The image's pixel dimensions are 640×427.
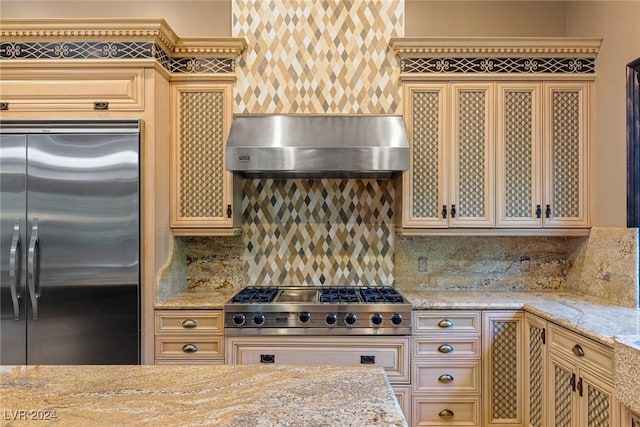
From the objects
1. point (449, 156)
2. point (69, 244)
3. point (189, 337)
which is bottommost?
point (189, 337)

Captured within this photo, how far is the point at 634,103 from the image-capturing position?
2553 mm

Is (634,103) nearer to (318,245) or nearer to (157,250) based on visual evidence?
(318,245)

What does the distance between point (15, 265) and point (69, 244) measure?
13.5 inches

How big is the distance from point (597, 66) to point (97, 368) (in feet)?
11.6

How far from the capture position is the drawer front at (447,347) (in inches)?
104

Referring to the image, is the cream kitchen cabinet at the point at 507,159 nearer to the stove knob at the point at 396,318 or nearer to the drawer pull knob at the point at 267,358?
the stove knob at the point at 396,318

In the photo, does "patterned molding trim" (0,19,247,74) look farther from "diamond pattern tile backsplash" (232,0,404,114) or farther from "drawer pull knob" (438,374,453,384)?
"drawer pull knob" (438,374,453,384)

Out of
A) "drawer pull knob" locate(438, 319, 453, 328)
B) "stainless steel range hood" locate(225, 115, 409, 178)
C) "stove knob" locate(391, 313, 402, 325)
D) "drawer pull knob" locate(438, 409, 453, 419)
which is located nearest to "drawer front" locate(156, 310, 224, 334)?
"stainless steel range hood" locate(225, 115, 409, 178)

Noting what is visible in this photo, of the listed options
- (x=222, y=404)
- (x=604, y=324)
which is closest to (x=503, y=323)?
(x=604, y=324)

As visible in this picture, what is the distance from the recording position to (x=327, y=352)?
2613mm

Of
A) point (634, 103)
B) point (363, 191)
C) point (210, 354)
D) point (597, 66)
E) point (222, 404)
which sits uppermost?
point (597, 66)

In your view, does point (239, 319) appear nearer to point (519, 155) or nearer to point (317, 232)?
point (317, 232)

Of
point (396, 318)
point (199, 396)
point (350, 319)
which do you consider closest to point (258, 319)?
point (350, 319)

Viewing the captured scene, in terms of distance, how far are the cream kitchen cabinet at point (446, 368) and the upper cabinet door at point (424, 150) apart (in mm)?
712
